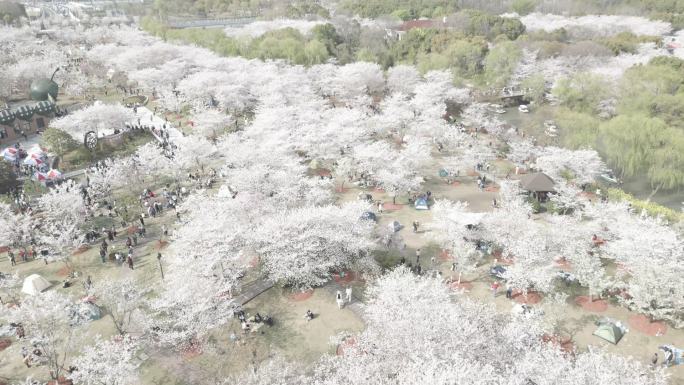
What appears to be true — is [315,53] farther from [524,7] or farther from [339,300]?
[524,7]

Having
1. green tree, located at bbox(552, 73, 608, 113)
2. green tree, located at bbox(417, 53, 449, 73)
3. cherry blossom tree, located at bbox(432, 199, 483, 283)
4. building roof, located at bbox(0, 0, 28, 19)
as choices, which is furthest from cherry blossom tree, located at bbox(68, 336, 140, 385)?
building roof, located at bbox(0, 0, 28, 19)

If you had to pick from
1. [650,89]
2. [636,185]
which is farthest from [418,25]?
[636,185]

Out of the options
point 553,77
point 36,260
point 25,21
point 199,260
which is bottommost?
point 36,260

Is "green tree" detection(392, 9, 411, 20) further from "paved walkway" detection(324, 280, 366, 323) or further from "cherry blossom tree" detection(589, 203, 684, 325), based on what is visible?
"paved walkway" detection(324, 280, 366, 323)

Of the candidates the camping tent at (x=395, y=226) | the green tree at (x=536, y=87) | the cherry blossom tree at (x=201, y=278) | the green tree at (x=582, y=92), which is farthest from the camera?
the green tree at (x=536, y=87)

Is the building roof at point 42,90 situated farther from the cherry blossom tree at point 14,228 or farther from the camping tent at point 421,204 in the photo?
the camping tent at point 421,204

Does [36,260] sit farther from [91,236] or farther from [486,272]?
[486,272]

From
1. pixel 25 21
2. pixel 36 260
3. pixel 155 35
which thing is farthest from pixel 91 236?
pixel 25 21

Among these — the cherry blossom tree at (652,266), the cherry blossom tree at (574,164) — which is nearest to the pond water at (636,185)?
the cherry blossom tree at (574,164)
